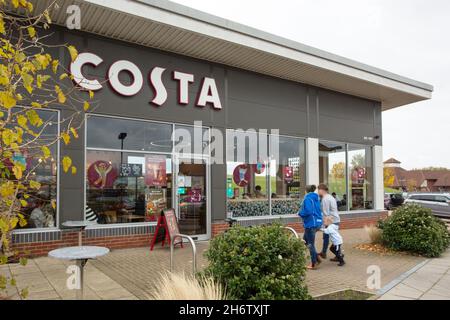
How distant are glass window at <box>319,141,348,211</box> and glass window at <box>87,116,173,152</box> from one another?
6454 mm

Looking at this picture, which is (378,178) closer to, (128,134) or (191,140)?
(191,140)

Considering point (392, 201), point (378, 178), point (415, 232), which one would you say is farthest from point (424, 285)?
point (392, 201)

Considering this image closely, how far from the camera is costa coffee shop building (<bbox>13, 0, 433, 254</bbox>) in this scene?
8.77m

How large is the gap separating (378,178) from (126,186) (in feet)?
36.5

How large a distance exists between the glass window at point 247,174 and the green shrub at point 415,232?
3821 mm

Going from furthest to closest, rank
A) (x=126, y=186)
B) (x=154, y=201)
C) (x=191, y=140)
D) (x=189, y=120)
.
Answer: (x=191, y=140)
(x=189, y=120)
(x=154, y=201)
(x=126, y=186)

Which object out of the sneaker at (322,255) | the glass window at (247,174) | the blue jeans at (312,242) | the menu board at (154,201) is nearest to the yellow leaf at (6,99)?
the blue jeans at (312,242)

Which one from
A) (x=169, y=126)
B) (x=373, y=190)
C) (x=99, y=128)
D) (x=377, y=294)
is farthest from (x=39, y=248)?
(x=373, y=190)

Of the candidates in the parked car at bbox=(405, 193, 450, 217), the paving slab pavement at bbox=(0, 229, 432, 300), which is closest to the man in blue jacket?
the paving slab pavement at bbox=(0, 229, 432, 300)

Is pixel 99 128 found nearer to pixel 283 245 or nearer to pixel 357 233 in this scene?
pixel 283 245

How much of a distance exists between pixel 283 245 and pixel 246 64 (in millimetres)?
7789

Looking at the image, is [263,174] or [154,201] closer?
[154,201]

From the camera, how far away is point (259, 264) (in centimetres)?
465
